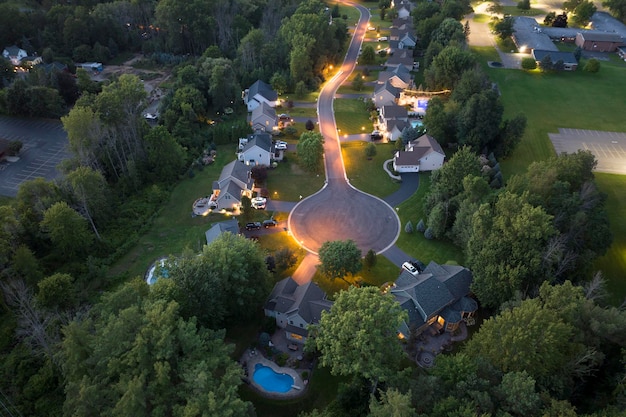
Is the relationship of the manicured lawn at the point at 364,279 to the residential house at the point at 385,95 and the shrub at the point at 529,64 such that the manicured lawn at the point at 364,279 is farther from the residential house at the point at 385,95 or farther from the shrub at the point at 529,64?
the shrub at the point at 529,64

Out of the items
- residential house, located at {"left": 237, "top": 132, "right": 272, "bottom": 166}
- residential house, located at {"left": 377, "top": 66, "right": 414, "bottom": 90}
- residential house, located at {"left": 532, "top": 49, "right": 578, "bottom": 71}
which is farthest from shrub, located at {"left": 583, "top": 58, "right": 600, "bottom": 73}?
residential house, located at {"left": 237, "top": 132, "right": 272, "bottom": 166}

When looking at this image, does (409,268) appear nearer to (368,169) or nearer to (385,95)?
(368,169)

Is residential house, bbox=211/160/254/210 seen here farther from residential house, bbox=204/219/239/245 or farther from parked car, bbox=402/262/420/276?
parked car, bbox=402/262/420/276

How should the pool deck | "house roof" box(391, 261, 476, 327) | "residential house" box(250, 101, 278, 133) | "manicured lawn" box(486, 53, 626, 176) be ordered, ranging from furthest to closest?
1. "residential house" box(250, 101, 278, 133)
2. "manicured lawn" box(486, 53, 626, 176)
3. "house roof" box(391, 261, 476, 327)
4. the pool deck

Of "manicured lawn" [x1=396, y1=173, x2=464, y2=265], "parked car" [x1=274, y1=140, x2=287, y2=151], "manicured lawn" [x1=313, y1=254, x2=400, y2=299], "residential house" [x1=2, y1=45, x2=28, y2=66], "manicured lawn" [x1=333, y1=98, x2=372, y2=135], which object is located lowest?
"manicured lawn" [x1=396, y1=173, x2=464, y2=265]

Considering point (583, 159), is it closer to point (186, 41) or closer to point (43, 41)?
point (186, 41)

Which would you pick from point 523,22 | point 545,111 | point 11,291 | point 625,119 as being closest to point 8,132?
point 11,291
